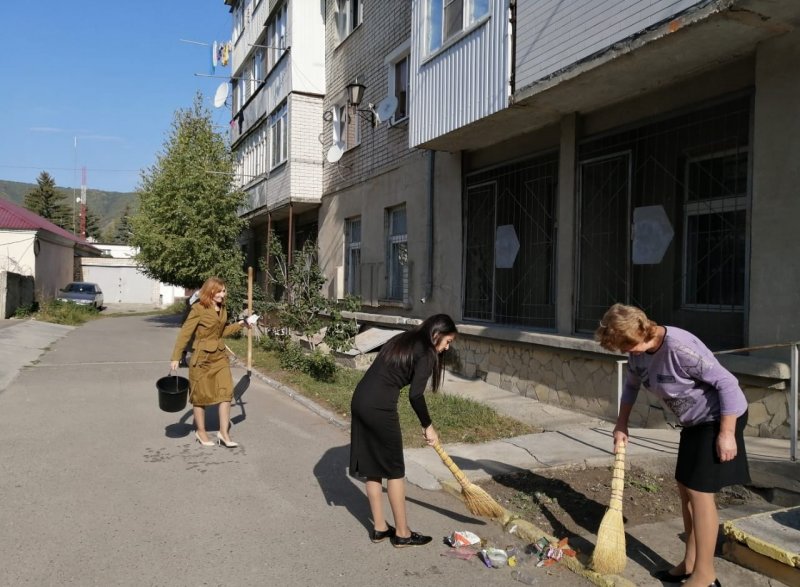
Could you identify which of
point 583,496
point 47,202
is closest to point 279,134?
point 583,496

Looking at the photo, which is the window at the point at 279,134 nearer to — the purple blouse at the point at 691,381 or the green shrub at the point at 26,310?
the green shrub at the point at 26,310

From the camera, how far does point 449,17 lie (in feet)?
32.4

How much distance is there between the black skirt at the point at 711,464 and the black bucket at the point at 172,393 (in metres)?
5.05

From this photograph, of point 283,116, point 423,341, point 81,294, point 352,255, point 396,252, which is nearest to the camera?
point 423,341

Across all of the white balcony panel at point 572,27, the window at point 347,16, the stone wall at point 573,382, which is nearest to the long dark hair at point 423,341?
the stone wall at point 573,382

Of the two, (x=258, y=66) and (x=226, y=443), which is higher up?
(x=258, y=66)

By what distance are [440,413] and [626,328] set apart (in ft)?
14.9

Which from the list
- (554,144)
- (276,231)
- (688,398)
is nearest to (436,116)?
(554,144)

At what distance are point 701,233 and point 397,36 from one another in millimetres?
8501

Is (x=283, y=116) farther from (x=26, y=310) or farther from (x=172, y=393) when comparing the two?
(x=26, y=310)

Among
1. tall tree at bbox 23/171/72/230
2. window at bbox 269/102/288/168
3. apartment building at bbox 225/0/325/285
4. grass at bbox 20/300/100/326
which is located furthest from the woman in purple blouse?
tall tree at bbox 23/171/72/230

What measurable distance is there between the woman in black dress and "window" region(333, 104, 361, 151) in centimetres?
1160

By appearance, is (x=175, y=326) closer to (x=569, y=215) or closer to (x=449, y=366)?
(x=449, y=366)

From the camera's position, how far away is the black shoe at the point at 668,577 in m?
3.60
